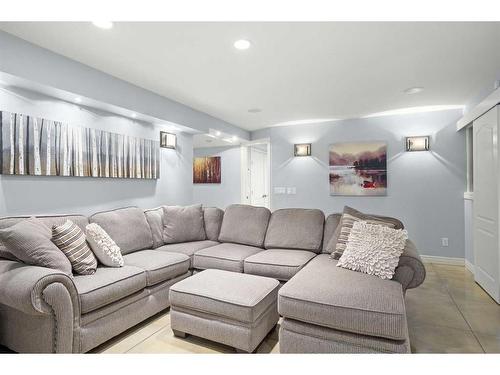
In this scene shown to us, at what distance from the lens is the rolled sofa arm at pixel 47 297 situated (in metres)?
1.55

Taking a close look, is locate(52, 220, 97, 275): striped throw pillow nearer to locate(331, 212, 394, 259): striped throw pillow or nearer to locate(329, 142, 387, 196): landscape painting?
locate(331, 212, 394, 259): striped throw pillow

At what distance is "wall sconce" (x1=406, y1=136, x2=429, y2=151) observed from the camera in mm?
4219

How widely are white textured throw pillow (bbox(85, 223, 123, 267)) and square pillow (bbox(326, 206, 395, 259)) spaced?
1890mm

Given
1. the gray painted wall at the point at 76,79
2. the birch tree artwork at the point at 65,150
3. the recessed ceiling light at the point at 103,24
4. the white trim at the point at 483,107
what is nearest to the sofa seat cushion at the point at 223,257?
the birch tree artwork at the point at 65,150

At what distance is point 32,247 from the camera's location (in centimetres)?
183

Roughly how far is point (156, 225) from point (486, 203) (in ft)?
12.1

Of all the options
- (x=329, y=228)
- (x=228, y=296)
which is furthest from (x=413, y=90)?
(x=228, y=296)

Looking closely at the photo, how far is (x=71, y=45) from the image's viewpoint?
225 centimetres

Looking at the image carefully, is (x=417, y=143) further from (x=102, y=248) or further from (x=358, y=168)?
(x=102, y=248)

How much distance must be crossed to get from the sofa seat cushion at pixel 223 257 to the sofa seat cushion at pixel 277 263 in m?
0.11

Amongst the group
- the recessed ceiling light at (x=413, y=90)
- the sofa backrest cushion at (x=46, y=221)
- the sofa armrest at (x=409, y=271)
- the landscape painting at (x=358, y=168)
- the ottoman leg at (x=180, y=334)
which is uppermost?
the recessed ceiling light at (x=413, y=90)

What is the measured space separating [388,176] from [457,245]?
138cm

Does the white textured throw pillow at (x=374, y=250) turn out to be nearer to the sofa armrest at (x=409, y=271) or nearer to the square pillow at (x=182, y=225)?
the sofa armrest at (x=409, y=271)
